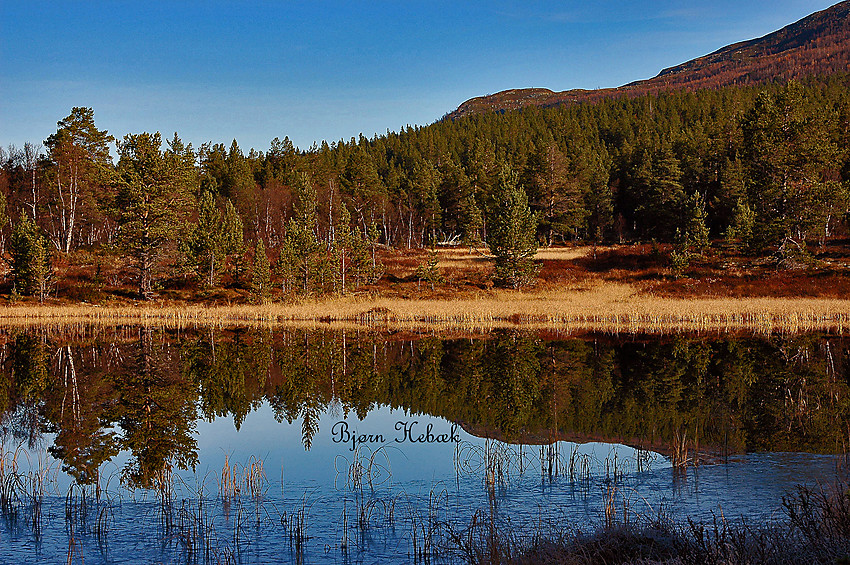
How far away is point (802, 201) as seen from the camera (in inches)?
2151

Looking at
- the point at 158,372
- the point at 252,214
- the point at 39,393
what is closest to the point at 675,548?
the point at 39,393

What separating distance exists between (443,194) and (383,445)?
8728 cm

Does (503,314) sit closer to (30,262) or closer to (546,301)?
(546,301)

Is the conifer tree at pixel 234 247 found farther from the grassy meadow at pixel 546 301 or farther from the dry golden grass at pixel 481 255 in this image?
the dry golden grass at pixel 481 255

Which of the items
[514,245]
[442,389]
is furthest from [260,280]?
[442,389]

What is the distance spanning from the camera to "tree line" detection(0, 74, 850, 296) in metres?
54.4

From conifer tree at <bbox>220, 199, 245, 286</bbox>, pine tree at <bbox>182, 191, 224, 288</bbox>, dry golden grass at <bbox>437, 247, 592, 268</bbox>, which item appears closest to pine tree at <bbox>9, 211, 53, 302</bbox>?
pine tree at <bbox>182, 191, 224, 288</bbox>

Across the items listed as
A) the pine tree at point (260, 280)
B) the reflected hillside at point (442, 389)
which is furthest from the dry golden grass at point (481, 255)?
the reflected hillside at point (442, 389)

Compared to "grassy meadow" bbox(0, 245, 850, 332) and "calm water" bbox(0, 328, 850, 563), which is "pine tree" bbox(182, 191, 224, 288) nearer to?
"grassy meadow" bbox(0, 245, 850, 332)

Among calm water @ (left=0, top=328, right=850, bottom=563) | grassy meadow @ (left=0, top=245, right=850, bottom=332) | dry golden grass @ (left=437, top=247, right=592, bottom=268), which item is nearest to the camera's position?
calm water @ (left=0, top=328, right=850, bottom=563)

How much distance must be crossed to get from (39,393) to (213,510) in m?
12.5

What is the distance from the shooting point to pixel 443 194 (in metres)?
101

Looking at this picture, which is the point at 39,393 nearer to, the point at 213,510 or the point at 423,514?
the point at 213,510

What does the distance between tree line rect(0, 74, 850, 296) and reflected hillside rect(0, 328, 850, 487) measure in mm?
23207
